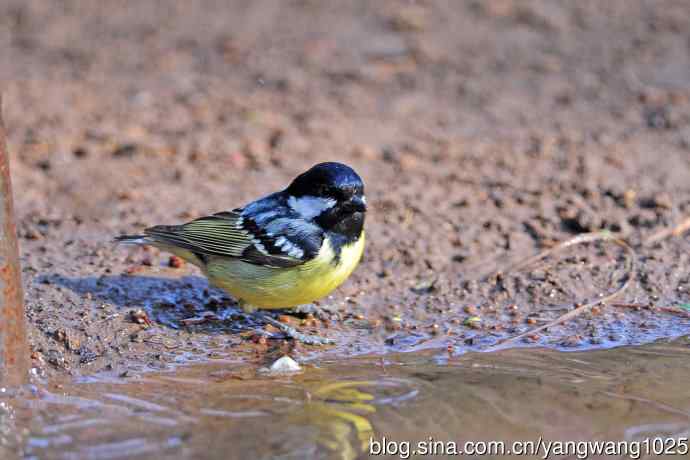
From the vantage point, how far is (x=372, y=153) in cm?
941

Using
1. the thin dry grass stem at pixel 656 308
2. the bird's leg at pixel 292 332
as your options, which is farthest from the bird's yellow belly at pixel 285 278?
the thin dry grass stem at pixel 656 308

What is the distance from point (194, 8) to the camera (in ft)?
40.7

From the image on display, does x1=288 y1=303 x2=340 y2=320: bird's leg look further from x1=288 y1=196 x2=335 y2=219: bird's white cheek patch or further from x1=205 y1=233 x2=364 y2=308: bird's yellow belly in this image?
x1=288 y1=196 x2=335 y2=219: bird's white cheek patch

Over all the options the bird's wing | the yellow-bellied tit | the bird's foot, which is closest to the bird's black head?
the yellow-bellied tit

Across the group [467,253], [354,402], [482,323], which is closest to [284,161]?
[467,253]

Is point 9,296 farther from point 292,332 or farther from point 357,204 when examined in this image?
point 357,204

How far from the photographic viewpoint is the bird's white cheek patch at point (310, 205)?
6703mm

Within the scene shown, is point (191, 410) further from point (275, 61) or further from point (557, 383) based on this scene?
point (275, 61)

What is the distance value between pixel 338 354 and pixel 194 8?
23.9 feet

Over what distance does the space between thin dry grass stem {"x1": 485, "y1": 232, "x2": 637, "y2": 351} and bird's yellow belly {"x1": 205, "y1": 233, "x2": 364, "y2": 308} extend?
3.91ft

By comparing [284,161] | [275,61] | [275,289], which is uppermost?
[275,61]

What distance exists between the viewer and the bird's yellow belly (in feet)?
21.3

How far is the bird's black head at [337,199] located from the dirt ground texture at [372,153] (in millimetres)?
804

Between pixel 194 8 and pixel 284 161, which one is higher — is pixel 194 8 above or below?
above
